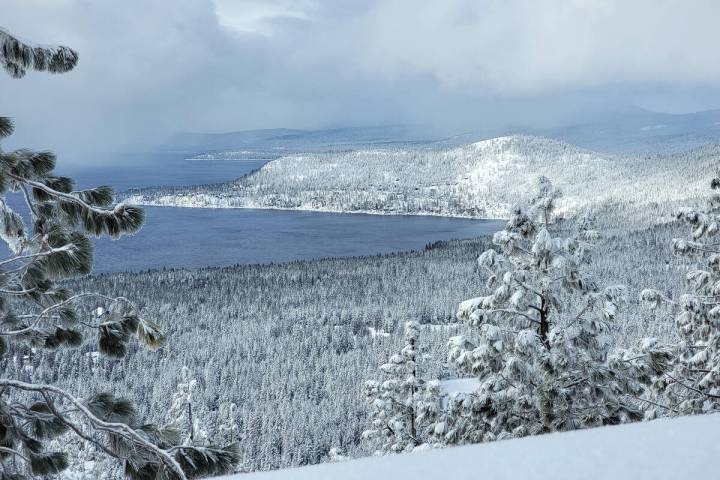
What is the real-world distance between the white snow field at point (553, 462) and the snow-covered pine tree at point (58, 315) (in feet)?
6.31

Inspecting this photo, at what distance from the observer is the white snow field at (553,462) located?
8.41 ft

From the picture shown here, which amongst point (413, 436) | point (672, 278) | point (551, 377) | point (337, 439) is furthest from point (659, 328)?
point (551, 377)

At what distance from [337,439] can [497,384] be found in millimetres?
50588

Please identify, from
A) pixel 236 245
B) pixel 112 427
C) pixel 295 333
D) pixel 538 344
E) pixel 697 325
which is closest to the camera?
pixel 112 427

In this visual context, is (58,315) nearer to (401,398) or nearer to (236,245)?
(401,398)

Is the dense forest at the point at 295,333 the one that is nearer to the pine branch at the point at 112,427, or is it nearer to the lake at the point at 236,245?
the lake at the point at 236,245

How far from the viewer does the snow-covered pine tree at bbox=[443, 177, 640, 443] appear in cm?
960

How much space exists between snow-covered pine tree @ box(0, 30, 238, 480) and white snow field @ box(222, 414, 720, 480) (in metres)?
1.92

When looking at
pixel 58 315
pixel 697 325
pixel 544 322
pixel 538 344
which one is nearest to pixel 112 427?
pixel 58 315

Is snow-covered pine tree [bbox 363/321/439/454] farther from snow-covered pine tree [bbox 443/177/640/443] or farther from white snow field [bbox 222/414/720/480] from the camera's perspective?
white snow field [bbox 222/414/720/480]

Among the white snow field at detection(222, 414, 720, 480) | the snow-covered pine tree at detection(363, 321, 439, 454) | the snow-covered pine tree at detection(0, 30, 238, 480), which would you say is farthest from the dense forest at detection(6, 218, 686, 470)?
the white snow field at detection(222, 414, 720, 480)

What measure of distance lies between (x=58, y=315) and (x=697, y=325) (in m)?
11.5

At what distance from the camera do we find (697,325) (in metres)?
11.3

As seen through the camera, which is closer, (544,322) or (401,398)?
(544,322)
